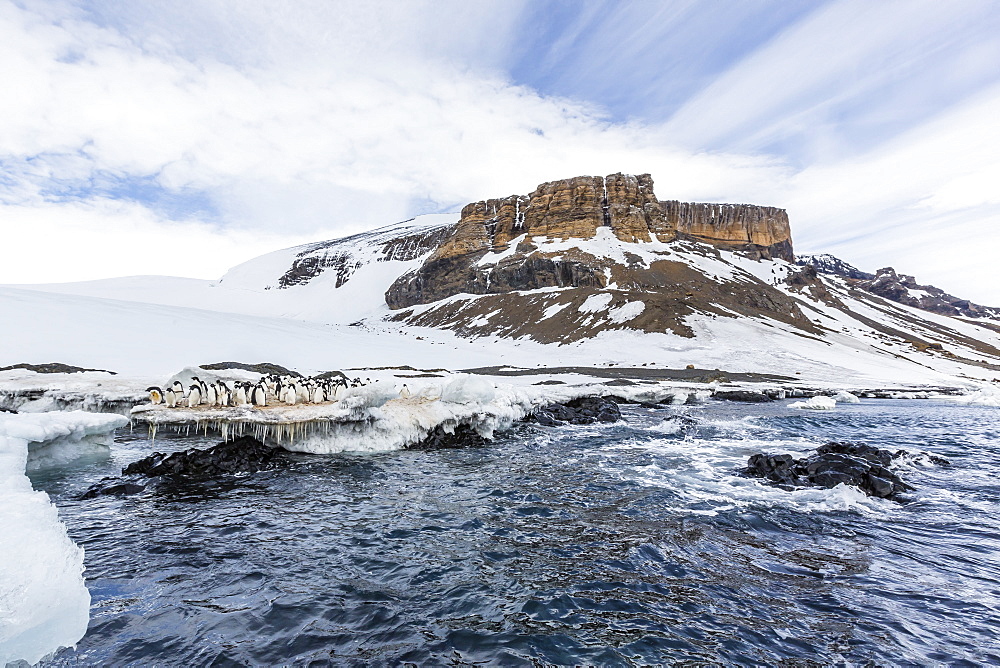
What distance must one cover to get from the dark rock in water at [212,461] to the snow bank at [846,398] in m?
37.3

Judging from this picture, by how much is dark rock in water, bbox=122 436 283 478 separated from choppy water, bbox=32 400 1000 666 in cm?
79

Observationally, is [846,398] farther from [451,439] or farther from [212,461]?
[212,461]

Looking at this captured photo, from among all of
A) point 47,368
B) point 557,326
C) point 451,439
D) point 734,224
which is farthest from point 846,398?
point 734,224

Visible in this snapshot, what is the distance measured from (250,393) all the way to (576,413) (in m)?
13.3

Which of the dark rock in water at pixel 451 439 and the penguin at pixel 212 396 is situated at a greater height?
the penguin at pixel 212 396

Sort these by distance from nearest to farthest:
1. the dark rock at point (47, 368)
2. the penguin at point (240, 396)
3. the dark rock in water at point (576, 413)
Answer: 1. the penguin at point (240, 396)
2. the dark rock in water at point (576, 413)
3. the dark rock at point (47, 368)

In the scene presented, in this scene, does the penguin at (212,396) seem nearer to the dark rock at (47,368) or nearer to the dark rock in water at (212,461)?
the dark rock in water at (212,461)

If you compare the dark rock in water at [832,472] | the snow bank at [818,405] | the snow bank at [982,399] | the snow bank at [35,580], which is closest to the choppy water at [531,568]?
the snow bank at [35,580]

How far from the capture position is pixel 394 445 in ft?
46.6

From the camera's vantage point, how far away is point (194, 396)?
484 inches

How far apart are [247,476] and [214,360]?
22.1 metres

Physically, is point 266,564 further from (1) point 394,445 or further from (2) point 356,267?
(2) point 356,267

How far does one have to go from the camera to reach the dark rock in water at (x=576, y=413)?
20234mm

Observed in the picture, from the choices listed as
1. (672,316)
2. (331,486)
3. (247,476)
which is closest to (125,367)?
(247,476)
